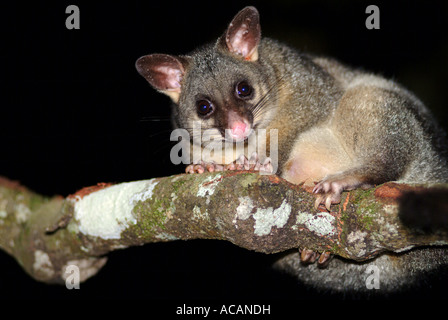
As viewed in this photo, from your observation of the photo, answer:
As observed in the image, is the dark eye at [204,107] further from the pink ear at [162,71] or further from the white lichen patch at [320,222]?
the white lichen patch at [320,222]

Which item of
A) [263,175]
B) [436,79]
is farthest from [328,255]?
[436,79]

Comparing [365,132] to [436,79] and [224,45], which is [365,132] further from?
[436,79]

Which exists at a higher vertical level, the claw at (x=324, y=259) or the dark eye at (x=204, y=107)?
the dark eye at (x=204, y=107)

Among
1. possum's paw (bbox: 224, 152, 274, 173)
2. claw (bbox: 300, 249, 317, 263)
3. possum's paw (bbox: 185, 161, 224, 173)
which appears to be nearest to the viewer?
claw (bbox: 300, 249, 317, 263)

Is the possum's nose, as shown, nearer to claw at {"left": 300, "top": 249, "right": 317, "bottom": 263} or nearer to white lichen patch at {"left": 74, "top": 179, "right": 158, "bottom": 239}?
white lichen patch at {"left": 74, "top": 179, "right": 158, "bottom": 239}

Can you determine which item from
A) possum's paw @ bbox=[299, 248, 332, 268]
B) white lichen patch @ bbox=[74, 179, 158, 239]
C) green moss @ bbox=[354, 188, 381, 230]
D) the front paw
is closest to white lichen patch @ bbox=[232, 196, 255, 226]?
the front paw

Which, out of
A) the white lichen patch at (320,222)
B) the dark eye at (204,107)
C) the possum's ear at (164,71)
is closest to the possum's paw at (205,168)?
the dark eye at (204,107)

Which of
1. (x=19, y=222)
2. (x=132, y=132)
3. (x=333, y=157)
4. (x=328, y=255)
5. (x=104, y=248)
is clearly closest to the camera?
(x=328, y=255)
